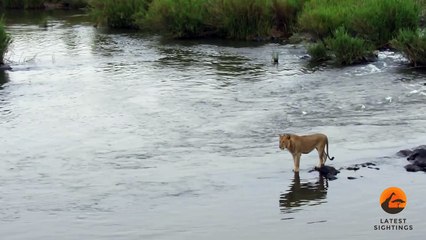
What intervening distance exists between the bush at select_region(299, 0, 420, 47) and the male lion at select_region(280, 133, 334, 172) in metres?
10.6

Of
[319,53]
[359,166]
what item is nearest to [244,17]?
[319,53]

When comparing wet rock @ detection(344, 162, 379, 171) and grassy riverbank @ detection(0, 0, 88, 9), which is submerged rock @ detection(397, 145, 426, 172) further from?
grassy riverbank @ detection(0, 0, 88, 9)

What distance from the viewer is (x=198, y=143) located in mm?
13477

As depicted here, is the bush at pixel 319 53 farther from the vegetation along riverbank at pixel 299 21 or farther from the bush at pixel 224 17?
the bush at pixel 224 17

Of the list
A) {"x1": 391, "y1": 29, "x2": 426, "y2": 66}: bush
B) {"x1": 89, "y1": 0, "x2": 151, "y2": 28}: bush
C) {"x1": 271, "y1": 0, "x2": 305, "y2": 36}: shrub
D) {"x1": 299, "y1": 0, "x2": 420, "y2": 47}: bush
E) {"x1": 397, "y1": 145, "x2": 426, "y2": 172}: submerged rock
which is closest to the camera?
{"x1": 397, "y1": 145, "x2": 426, "y2": 172}: submerged rock

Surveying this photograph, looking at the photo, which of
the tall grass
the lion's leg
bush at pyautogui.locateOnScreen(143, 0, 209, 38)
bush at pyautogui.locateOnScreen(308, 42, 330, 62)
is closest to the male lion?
the lion's leg

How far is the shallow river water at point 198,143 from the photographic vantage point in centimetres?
1006

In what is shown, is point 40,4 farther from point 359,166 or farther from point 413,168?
point 413,168

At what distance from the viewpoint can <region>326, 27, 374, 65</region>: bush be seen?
19.9m

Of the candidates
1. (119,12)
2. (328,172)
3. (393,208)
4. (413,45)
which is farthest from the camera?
(119,12)

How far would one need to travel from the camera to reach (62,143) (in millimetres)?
13906

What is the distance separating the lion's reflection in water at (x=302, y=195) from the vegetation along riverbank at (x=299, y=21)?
8.96m

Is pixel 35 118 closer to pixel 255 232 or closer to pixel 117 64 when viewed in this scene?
pixel 117 64

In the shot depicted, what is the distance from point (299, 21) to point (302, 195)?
13093 millimetres
